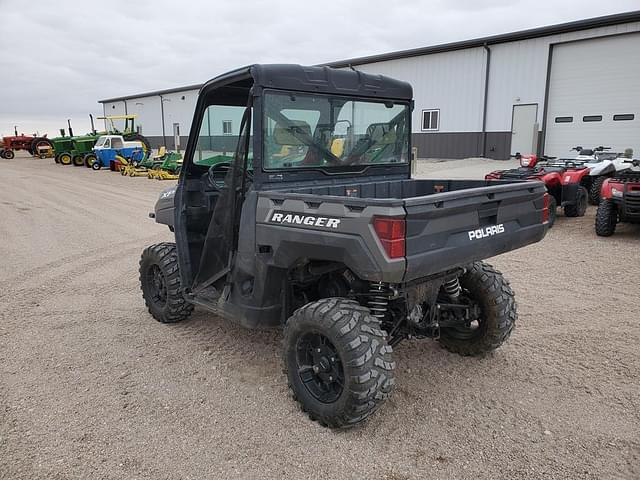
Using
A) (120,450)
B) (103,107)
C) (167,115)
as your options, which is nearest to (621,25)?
(120,450)

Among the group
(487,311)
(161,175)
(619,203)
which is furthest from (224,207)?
(161,175)

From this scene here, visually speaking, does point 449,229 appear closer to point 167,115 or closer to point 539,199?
point 539,199

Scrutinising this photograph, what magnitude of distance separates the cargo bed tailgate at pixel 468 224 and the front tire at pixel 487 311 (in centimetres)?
47

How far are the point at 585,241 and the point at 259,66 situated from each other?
6660 mm

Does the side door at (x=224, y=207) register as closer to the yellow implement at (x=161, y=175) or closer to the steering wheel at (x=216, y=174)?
the steering wheel at (x=216, y=174)

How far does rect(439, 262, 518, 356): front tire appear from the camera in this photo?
12.2 feet

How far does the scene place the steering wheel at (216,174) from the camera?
414 centimetres

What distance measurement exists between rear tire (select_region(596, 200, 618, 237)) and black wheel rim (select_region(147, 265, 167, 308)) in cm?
693

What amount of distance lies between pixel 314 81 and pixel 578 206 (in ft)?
26.7

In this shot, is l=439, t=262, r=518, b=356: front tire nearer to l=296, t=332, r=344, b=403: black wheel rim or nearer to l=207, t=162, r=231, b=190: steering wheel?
l=296, t=332, r=344, b=403: black wheel rim

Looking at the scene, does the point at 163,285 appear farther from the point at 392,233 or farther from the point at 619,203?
the point at 619,203

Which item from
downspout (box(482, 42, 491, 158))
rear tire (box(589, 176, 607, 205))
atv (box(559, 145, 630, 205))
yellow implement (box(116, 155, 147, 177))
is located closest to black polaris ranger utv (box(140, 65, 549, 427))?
atv (box(559, 145, 630, 205))

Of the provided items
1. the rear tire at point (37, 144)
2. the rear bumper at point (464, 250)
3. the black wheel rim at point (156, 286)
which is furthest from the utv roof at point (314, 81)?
the rear tire at point (37, 144)

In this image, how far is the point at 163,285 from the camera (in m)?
4.58
